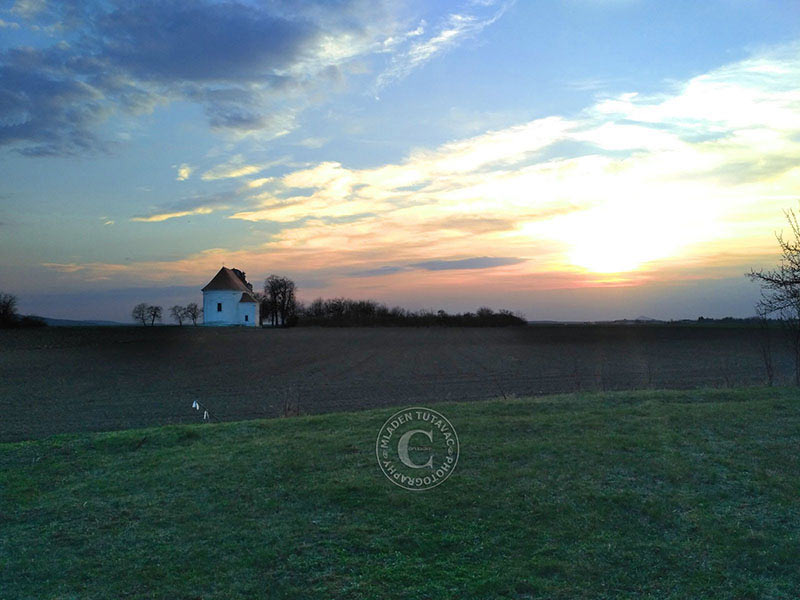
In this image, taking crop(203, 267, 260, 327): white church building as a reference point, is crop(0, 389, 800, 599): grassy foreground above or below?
below

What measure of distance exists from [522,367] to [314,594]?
31410 mm

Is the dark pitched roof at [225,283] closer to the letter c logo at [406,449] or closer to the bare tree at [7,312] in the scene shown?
the bare tree at [7,312]

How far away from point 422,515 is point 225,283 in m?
87.0

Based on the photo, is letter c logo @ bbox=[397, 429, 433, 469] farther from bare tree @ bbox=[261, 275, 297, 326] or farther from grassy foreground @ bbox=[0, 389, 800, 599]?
bare tree @ bbox=[261, 275, 297, 326]

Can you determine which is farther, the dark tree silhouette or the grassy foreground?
the dark tree silhouette

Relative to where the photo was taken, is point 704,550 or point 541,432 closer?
point 704,550

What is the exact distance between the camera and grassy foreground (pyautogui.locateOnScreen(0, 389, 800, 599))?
5652 mm

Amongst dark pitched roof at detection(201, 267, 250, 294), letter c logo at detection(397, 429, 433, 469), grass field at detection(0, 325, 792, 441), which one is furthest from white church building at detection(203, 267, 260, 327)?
letter c logo at detection(397, 429, 433, 469)

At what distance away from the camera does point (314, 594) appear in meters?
5.41

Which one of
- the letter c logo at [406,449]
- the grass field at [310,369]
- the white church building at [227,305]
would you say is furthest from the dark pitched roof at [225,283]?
the letter c logo at [406,449]

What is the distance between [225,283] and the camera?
89625 mm

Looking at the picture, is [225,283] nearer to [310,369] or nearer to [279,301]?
[279,301]

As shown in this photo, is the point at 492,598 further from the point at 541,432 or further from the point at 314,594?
the point at 541,432

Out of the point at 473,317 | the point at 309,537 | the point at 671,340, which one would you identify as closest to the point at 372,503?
the point at 309,537
